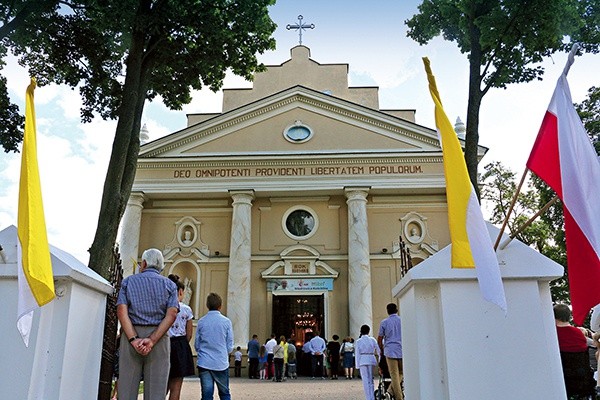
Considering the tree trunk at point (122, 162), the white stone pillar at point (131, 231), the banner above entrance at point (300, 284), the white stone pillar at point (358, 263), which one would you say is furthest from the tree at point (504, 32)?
the white stone pillar at point (131, 231)

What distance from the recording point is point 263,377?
17984 millimetres

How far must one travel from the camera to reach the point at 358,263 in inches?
813

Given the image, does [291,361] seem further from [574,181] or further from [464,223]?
[574,181]

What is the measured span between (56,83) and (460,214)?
11.4 meters

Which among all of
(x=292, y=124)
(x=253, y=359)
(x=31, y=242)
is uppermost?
(x=292, y=124)

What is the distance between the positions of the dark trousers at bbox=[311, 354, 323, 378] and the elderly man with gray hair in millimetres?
14691

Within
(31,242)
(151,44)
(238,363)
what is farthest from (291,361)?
(31,242)

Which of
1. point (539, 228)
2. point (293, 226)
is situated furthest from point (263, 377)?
point (539, 228)

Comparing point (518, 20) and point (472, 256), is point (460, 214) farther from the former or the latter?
point (518, 20)

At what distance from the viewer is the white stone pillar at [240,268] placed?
19.9 metres

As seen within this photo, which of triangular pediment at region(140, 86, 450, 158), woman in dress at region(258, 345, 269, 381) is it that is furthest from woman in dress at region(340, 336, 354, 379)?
triangular pediment at region(140, 86, 450, 158)

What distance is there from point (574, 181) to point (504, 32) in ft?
21.3

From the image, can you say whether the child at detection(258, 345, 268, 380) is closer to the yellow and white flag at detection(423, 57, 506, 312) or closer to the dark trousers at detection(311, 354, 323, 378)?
the dark trousers at detection(311, 354, 323, 378)

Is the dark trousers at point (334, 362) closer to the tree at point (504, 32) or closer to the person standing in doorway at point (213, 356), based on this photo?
the tree at point (504, 32)
